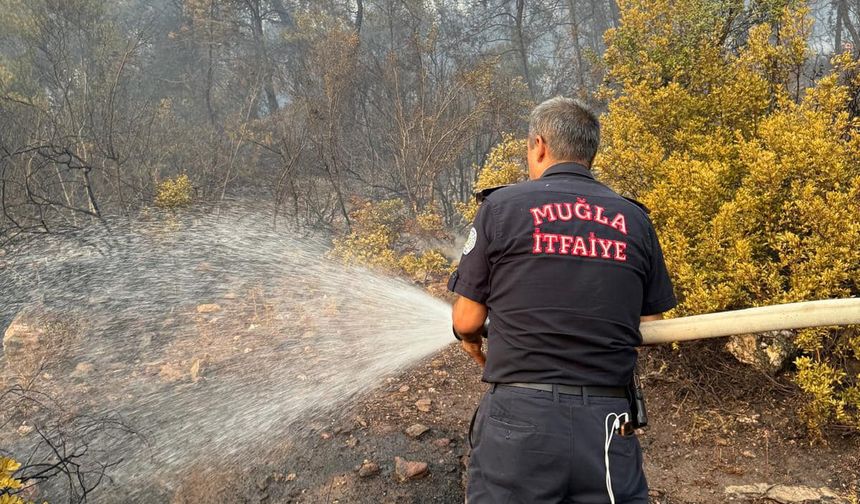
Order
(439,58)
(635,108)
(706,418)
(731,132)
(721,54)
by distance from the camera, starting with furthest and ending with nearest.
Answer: (439,58), (721,54), (635,108), (731,132), (706,418)

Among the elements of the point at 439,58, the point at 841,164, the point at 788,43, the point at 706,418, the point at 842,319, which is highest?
the point at 439,58

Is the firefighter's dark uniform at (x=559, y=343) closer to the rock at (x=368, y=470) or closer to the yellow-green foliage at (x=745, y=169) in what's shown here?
the rock at (x=368, y=470)

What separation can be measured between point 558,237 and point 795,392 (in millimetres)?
3010

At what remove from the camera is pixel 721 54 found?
5289 millimetres

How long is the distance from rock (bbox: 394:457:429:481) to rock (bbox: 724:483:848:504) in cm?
185

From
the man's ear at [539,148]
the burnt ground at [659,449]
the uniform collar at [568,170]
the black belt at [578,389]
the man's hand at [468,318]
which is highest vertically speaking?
the man's ear at [539,148]

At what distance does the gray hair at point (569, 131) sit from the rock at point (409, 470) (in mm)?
2360

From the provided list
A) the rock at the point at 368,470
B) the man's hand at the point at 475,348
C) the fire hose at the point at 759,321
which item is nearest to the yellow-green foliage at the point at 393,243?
the rock at the point at 368,470

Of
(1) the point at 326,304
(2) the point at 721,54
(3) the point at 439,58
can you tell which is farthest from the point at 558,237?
(3) the point at 439,58

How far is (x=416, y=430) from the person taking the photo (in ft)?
13.3

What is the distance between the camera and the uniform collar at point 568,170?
2.01 metres

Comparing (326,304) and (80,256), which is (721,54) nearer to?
(326,304)

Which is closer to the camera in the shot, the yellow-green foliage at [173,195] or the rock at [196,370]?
the rock at [196,370]

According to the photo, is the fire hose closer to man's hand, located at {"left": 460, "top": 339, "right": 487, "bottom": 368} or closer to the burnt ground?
man's hand, located at {"left": 460, "top": 339, "right": 487, "bottom": 368}
